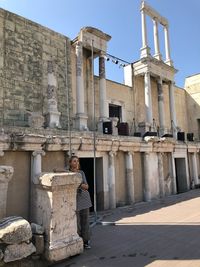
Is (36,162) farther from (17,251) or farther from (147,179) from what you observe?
(147,179)

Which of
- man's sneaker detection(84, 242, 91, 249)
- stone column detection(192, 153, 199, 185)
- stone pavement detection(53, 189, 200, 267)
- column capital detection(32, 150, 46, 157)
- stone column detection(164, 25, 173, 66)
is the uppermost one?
stone column detection(164, 25, 173, 66)

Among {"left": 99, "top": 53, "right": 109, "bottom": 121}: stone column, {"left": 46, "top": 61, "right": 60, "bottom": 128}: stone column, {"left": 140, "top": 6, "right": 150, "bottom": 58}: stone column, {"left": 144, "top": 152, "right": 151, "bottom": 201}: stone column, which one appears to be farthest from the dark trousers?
{"left": 140, "top": 6, "right": 150, "bottom": 58}: stone column

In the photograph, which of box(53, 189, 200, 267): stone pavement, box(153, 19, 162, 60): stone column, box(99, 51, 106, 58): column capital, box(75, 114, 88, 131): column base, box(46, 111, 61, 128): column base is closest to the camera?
box(53, 189, 200, 267): stone pavement

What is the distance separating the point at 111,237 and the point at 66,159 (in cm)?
284

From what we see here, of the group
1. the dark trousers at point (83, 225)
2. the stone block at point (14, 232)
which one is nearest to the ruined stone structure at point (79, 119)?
the dark trousers at point (83, 225)

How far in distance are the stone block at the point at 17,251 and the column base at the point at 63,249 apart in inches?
10.7

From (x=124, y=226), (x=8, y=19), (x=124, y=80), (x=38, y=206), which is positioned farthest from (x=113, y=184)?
(x=124, y=80)

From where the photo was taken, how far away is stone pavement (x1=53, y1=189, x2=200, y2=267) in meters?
3.76

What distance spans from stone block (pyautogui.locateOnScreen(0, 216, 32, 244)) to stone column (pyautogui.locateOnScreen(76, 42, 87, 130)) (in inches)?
319

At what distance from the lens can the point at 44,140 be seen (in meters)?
6.47

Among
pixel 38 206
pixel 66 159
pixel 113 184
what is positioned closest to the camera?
pixel 38 206

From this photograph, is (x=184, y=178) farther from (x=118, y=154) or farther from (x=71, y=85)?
(x=71, y=85)

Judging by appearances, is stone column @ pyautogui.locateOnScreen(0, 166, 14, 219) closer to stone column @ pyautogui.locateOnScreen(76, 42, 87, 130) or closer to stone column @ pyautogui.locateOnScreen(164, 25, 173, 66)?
stone column @ pyautogui.locateOnScreen(76, 42, 87, 130)

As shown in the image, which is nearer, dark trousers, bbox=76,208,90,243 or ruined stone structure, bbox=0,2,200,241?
dark trousers, bbox=76,208,90,243
